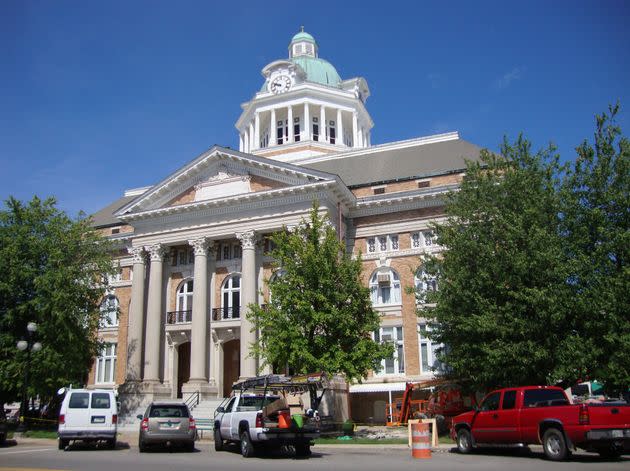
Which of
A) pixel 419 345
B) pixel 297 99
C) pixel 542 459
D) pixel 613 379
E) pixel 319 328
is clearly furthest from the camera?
pixel 297 99

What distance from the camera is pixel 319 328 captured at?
85.6ft

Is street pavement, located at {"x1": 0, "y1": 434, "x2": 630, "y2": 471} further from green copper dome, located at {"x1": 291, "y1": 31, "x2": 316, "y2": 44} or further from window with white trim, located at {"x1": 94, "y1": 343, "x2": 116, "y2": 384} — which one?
green copper dome, located at {"x1": 291, "y1": 31, "x2": 316, "y2": 44}

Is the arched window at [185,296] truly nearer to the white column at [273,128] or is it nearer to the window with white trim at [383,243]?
the window with white trim at [383,243]

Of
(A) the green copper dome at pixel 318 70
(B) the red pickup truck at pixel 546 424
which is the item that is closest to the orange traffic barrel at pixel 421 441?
(B) the red pickup truck at pixel 546 424

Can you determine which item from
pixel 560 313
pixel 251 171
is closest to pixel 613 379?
pixel 560 313

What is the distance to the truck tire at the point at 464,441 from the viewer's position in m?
17.7

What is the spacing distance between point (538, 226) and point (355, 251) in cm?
1434

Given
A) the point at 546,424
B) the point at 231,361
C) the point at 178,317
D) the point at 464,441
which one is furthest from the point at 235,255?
the point at 546,424

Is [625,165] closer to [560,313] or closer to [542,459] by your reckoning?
[560,313]

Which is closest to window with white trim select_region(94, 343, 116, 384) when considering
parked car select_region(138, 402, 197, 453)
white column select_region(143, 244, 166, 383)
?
white column select_region(143, 244, 166, 383)

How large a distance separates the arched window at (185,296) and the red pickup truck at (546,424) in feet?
75.1

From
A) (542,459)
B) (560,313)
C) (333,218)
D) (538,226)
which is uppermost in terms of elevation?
(333,218)

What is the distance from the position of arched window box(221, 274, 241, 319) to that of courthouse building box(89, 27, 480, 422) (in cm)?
7

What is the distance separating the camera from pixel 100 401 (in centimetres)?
1970
